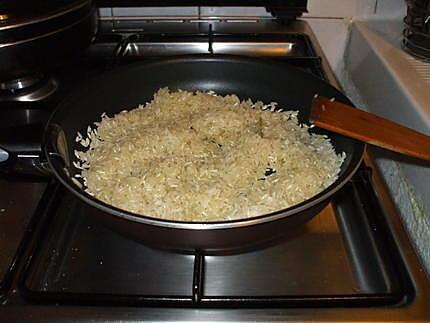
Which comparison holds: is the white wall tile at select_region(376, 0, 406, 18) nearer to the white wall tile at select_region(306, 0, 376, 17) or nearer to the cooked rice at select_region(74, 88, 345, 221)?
the white wall tile at select_region(306, 0, 376, 17)

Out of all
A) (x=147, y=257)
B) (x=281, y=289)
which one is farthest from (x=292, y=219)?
(x=147, y=257)

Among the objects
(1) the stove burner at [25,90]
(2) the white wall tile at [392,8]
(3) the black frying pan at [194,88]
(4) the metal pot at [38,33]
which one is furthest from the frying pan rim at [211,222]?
(2) the white wall tile at [392,8]

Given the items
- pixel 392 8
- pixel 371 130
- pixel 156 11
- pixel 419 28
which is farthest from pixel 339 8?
pixel 371 130

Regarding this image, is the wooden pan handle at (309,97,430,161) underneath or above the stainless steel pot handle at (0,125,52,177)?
above

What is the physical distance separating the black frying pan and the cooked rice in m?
0.03

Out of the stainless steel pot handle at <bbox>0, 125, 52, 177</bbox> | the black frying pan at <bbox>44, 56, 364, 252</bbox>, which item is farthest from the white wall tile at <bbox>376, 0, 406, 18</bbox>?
the stainless steel pot handle at <bbox>0, 125, 52, 177</bbox>

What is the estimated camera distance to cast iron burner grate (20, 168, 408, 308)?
0.55 metres

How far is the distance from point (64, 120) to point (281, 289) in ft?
1.28

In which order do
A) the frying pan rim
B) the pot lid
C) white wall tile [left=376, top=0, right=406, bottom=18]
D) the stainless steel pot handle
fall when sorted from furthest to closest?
white wall tile [left=376, top=0, right=406, bottom=18] → the pot lid → the stainless steel pot handle → the frying pan rim

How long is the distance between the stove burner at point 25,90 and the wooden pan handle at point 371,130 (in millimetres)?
530

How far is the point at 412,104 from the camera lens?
806mm

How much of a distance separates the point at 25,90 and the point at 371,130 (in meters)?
0.63

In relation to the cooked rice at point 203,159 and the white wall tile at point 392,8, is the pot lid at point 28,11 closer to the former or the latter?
the cooked rice at point 203,159

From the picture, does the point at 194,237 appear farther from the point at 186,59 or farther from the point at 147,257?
the point at 186,59
